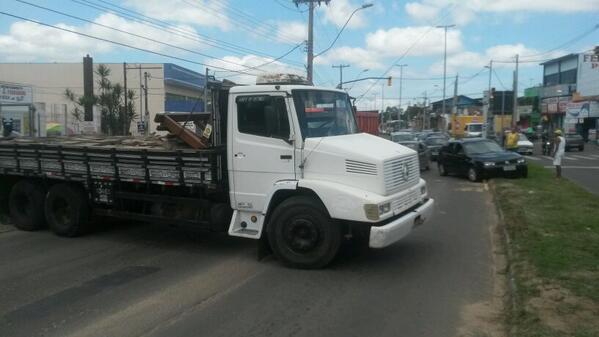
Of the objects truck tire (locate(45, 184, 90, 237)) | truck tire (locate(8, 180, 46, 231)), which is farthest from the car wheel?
truck tire (locate(8, 180, 46, 231))

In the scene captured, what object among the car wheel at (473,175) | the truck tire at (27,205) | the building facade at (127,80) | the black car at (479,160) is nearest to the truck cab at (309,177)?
the truck tire at (27,205)

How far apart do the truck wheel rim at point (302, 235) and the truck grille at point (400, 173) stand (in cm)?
108

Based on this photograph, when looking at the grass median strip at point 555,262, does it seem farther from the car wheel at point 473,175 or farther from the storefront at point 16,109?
the storefront at point 16,109

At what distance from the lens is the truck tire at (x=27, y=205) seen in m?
10.5

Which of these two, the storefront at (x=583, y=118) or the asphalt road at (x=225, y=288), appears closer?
the asphalt road at (x=225, y=288)

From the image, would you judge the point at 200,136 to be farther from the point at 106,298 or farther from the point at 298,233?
the point at 106,298

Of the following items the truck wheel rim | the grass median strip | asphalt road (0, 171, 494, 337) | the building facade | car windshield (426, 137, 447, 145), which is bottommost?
asphalt road (0, 171, 494, 337)

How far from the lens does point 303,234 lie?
739 centimetres

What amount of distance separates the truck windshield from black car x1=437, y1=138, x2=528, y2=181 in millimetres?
12141

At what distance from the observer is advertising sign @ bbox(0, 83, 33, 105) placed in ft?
73.4

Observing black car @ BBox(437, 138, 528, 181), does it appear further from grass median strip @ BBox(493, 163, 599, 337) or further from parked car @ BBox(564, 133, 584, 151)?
parked car @ BBox(564, 133, 584, 151)

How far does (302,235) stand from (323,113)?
5.74ft

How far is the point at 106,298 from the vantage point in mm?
6430

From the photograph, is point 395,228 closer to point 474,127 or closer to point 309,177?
point 309,177
